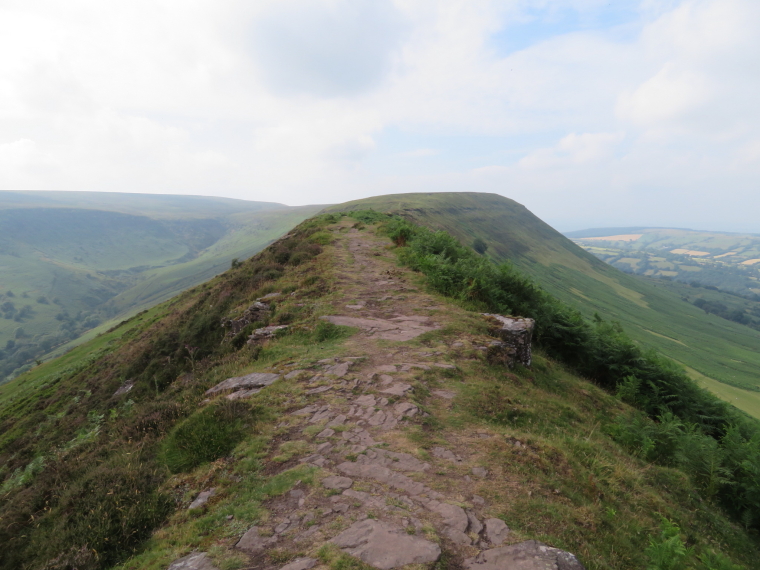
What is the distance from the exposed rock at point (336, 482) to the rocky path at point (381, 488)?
0.05ft

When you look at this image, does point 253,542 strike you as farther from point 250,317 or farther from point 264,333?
point 250,317

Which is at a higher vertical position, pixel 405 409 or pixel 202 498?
pixel 405 409

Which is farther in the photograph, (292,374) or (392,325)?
(392,325)

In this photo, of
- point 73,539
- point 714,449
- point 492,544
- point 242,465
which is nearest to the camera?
point 492,544

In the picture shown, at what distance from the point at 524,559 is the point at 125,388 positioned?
1974 centimetres

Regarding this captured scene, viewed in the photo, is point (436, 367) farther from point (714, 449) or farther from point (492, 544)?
point (714, 449)

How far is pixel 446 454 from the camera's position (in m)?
5.95

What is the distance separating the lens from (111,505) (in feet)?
17.5

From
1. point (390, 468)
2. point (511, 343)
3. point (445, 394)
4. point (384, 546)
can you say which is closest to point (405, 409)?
point (445, 394)

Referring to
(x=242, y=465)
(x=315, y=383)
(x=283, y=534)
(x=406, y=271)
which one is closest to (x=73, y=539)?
(x=242, y=465)

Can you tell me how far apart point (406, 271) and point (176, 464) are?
1269 centimetres

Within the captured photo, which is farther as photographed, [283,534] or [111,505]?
[111,505]

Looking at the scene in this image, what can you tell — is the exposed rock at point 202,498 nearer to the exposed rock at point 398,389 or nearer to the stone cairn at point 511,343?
the exposed rock at point 398,389

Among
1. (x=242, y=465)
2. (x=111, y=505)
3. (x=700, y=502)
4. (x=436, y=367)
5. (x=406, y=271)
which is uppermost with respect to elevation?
(x=406, y=271)
